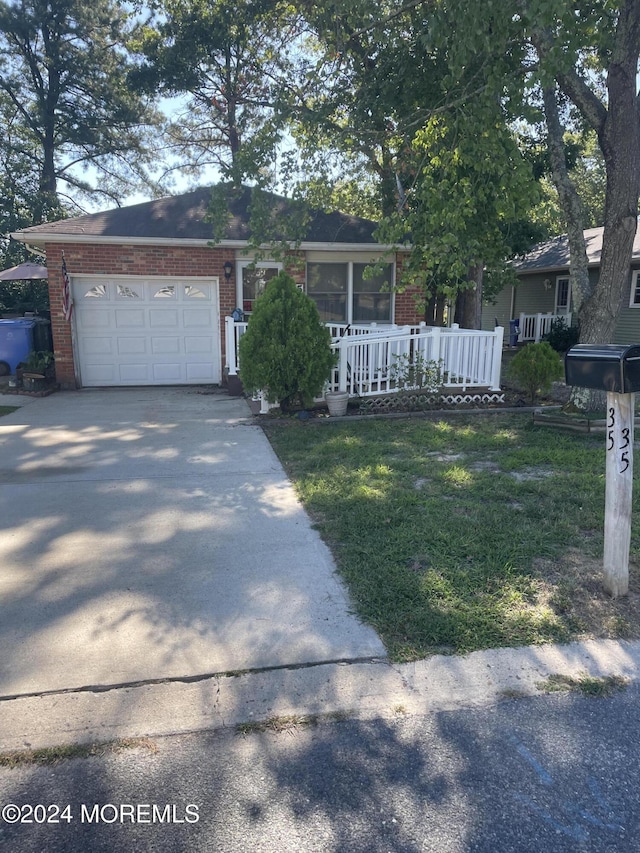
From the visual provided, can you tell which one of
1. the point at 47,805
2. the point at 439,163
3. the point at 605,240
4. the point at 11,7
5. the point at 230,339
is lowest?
the point at 47,805

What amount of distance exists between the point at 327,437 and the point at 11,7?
25.1 m

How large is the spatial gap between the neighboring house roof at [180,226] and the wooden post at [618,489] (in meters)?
8.34

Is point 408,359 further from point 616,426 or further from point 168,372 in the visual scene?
point 616,426

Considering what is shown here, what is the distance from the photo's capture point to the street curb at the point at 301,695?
2.51 m

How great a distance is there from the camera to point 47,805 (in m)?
2.12

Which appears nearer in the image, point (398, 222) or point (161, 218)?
point (398, 222)

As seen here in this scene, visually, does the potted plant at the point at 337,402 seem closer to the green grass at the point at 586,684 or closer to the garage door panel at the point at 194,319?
the garage door panel at the point at 194,319

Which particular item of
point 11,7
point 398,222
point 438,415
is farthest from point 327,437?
point 11,7

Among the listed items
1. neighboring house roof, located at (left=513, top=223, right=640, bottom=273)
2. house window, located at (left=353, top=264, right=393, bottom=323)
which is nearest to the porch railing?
neighboring house roof, located at (left=513, top=223, right=640, bottom=273)

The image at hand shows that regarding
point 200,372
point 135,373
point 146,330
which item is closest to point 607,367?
point 200,372

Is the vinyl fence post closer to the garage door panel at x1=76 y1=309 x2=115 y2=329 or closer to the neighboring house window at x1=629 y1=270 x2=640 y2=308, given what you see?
the garage door panel at x1=76 y1=309 x2=115 y2=329

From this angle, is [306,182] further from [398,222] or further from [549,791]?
[549,791]

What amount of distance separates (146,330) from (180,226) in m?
2.23

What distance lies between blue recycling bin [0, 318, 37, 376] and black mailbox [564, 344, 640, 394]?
38.9 feet
